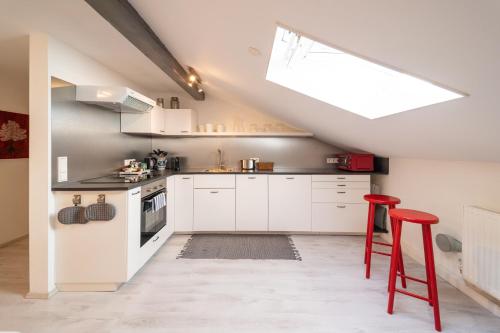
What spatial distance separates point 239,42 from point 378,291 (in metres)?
2.45

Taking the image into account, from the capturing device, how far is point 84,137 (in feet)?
8.42

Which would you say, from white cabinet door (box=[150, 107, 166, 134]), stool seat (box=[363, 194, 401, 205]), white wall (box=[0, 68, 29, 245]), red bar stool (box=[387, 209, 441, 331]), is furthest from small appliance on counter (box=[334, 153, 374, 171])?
white wall (box=[0, 68, 29, 245])

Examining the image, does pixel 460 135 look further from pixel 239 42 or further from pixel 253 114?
pixel 253 114

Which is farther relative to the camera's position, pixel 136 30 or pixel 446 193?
pixel 446 193

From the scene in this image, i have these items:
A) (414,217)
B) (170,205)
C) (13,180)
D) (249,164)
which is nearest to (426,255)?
(414,217)

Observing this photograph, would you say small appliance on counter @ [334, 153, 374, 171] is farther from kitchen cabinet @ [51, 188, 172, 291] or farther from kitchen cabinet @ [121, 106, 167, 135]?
kitchen cabinet @ [51, 188, 172, 291]

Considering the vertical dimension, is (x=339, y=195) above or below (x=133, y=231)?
above

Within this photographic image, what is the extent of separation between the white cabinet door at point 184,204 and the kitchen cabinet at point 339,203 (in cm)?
186

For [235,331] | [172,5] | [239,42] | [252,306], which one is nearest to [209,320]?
[235,331]

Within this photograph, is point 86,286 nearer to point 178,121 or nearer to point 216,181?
point 216,181

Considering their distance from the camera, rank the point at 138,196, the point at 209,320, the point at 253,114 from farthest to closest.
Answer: the point at 253,114, the point at 138,196, the point at 209,320

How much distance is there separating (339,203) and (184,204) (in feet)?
7.68

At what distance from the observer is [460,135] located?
1.62m

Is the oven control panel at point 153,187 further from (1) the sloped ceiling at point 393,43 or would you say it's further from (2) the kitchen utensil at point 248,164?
(1) the sloped ceiling at point 393,43
